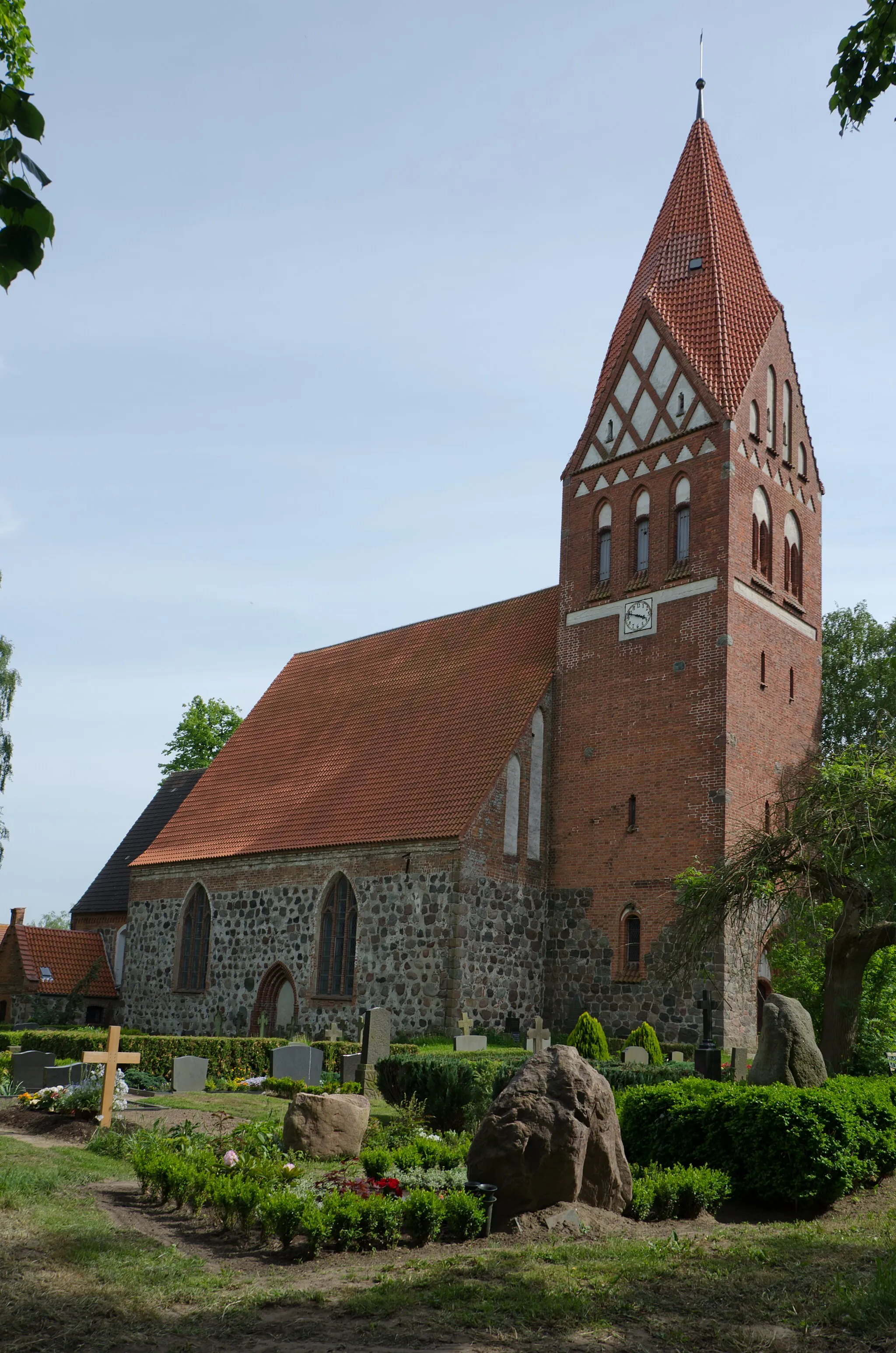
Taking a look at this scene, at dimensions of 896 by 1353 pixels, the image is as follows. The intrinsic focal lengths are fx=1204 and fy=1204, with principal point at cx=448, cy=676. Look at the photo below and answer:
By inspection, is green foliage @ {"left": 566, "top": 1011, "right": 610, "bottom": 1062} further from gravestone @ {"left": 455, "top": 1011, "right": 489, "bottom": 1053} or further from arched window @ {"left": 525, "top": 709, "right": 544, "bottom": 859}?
arched window @ {"left": 525, "top": 709, "right": 544, "bottom": 859}

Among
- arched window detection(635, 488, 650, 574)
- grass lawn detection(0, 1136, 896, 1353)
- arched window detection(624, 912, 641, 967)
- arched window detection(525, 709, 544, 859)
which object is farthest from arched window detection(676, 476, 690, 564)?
grass lawn detection(0, 1136, 896, 1353)

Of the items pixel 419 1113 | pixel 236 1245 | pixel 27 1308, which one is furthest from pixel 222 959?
pixel 27 1308

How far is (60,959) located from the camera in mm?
31469

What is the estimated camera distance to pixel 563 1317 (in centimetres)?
639

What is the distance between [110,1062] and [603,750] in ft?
39.0

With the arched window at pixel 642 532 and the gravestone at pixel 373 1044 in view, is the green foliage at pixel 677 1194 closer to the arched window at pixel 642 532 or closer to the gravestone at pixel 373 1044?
the gravestone at pixel 373 1044

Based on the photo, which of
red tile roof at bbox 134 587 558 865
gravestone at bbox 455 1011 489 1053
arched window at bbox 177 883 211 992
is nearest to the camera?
gravestone at bbox 455 1011 489 1053

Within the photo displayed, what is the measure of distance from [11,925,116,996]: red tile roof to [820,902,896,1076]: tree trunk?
69.3ft

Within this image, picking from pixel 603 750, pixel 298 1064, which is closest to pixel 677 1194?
pixel 298 1064

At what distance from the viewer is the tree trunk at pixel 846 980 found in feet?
49.9

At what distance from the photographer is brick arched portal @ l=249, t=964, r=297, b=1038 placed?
24.4m

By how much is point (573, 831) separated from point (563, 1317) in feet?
53.9

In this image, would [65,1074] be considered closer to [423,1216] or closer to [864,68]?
[423,1216]

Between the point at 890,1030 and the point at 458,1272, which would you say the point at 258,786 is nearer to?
the point at 890,1030
